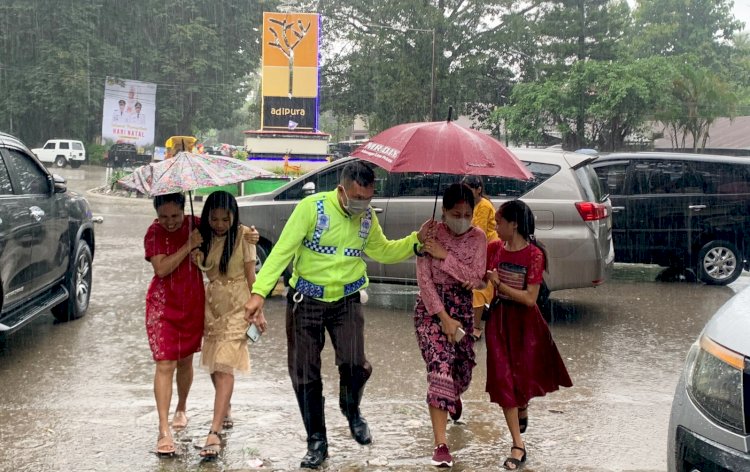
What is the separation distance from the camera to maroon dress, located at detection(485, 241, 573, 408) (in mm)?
4559

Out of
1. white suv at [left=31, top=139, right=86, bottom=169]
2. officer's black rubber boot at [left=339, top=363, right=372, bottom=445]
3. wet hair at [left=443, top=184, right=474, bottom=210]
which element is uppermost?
white suv at [left=31, top=139, right=86, bottom=169]

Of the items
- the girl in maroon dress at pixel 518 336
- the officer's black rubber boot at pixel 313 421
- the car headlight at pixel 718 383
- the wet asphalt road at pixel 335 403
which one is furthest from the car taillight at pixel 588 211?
the car headlight at pixel 718 383

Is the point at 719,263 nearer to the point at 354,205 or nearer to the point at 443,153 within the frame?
the point at 443,153

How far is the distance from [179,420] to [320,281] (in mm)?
1365

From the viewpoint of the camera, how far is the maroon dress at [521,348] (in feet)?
15.0

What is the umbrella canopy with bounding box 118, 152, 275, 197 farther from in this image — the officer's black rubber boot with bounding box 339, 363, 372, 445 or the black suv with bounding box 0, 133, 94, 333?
the black suv with bounding box 0, 133, 94, 333

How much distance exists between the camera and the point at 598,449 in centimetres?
491

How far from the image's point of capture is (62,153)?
4903 cm

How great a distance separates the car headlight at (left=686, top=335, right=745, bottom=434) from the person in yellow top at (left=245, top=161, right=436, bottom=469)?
5.54ft

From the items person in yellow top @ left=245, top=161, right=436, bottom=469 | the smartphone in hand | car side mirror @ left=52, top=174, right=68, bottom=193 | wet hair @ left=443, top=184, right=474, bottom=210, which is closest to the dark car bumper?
wet hair @ left=443, top=184, right=474, bottom=210

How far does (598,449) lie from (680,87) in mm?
28524

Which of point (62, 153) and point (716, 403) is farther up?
point (62, 153)

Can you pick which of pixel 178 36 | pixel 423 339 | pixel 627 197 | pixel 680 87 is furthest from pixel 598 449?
pixel 178 36

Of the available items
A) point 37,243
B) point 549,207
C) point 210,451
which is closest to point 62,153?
point 37,243
